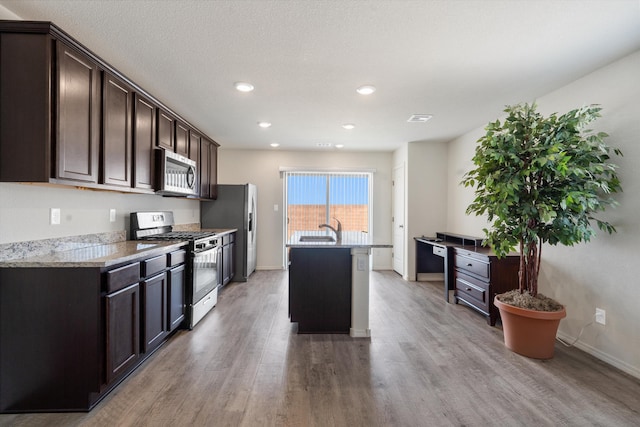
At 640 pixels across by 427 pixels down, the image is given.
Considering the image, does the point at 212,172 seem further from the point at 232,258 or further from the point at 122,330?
the point at 122,330

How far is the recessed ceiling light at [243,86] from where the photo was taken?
9.11 feet

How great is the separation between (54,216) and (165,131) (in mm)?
1509

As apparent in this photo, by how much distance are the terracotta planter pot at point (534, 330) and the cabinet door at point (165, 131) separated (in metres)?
3.79

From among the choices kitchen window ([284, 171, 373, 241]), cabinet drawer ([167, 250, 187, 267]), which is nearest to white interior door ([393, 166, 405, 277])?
kitchen window ([284, 171, 373, 241])

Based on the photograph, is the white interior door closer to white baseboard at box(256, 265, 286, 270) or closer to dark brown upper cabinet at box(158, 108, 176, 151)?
white baseboard at box(256, 265, 286, 270)

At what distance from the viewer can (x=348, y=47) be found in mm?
2154

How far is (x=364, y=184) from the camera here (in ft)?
19.9

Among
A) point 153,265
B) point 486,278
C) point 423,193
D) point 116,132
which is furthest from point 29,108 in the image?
point 423,193

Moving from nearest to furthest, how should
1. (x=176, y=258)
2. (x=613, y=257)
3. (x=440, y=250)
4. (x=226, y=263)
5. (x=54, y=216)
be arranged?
(x=54, y=216) → (x=613, y=257) → (x=176, y=258) → (x=440, y=250) → (x=226, y=263)

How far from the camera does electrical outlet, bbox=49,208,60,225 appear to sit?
221 centimetres

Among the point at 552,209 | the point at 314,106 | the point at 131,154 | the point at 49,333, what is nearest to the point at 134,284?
the point at 49,333

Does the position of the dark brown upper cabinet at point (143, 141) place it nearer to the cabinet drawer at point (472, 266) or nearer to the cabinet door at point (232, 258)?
the cabinet door at point (232, 258)

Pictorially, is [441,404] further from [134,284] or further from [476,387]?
[134,284]

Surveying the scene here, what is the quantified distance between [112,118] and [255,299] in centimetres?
A: 263
